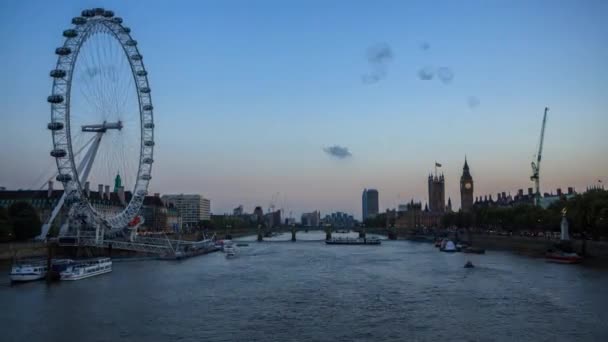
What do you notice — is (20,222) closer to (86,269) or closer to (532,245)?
(86,269)

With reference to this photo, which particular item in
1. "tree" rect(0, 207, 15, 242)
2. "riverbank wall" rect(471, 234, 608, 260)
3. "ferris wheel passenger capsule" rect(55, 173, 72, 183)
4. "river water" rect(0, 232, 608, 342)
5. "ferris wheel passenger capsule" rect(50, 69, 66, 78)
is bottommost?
"river water" rect(0, 232, 608, 342)

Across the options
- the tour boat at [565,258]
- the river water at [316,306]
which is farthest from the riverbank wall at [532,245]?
the river water at [316,306]

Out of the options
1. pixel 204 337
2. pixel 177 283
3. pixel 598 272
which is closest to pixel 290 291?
pixel 177 283

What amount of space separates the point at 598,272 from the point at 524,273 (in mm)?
6474

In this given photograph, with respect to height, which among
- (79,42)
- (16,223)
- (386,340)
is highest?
(79,42)

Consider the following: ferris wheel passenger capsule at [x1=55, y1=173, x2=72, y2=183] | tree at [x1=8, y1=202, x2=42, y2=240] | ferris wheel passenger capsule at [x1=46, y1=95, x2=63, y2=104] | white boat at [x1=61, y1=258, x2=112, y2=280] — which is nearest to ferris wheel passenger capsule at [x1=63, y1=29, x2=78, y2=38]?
ferris wheel passenger capsule at [x1=46, y1=95, x2=63, y2=104]

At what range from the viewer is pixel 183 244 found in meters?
104

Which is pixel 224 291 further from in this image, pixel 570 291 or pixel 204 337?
pixel 570 291

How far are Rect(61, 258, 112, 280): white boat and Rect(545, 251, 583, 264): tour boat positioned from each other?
4947 centimetres

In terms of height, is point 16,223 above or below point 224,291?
above

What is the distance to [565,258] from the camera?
68.1 m

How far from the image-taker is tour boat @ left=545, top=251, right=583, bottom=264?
222ft

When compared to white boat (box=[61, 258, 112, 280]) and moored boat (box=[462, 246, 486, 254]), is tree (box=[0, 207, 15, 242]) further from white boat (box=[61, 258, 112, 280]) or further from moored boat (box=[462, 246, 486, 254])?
moored boat (box=[462, 246, 486, 254])

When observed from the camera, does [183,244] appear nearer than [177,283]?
No
